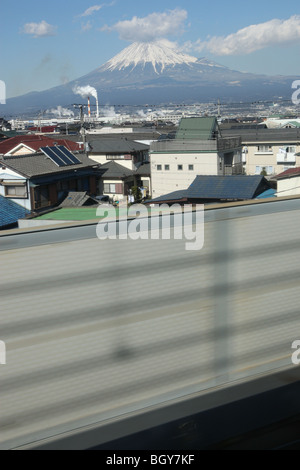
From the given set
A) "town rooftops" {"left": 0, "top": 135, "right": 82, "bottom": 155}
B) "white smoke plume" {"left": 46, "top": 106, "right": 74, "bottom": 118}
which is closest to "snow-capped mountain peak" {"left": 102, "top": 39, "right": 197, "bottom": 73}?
"white smoke plume" {"left": 46, "top": 106, "right": 74, "bottom": 118}

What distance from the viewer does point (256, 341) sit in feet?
3.94

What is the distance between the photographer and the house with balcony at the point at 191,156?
14094 millimetres

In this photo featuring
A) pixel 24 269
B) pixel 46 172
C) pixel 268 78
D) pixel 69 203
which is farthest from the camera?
pixel 268 78

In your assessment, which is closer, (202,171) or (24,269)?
(24,269)

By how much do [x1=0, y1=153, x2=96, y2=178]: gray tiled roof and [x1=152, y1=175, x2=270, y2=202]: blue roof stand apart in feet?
11.7

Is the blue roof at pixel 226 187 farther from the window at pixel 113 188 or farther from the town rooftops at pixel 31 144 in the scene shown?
the town rooftops at pixel 31 144

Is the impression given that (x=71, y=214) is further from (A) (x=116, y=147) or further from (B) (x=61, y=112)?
(B) (x=61, y=112)

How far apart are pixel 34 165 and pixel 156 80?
16200 cm

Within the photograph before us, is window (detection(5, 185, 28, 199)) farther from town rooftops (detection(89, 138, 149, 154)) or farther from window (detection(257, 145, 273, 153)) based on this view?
window (detection(257, 145, 273, 153))

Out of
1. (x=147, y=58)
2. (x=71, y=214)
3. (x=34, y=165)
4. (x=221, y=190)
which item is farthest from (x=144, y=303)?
(x=147, y=58)

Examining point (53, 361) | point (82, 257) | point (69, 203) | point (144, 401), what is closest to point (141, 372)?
point (144, 401)

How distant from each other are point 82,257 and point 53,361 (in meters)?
0.22

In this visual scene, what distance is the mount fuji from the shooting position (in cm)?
14938
